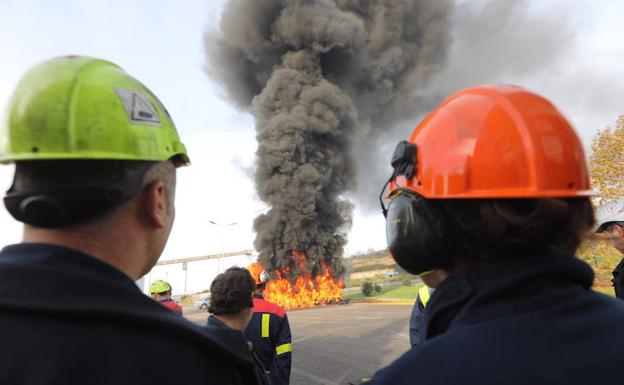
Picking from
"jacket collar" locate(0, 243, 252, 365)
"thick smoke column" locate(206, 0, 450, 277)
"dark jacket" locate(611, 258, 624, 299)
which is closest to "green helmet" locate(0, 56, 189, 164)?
"jacket collar" locate(0, 243, 252, 365)

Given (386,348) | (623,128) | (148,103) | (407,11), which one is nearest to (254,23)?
(407,11)

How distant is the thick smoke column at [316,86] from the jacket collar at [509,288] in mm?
26350

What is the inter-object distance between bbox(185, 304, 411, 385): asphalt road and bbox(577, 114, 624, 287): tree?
23.2ft

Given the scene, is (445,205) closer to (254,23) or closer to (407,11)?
(254,23)

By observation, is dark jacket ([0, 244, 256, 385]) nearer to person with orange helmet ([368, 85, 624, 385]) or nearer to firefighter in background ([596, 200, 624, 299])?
person with orange helmet ([368, 85, 624, 385])

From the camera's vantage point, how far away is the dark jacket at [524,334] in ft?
2.76

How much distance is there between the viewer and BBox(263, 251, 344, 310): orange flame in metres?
25.7

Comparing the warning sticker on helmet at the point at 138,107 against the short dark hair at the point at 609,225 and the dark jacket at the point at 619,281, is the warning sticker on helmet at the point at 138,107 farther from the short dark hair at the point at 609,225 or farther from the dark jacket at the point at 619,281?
the short dark hair at the point at 609,225

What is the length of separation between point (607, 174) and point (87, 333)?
1797 cm

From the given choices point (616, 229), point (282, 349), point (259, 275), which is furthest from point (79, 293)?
point (616, 229)

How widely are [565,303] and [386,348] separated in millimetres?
8456

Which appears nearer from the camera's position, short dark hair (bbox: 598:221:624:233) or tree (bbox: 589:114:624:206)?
short dark hair (bbox: 598:221:624:233)

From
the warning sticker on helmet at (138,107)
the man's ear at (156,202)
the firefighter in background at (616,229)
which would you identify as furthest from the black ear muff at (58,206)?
the firefighter in background at (616,229)

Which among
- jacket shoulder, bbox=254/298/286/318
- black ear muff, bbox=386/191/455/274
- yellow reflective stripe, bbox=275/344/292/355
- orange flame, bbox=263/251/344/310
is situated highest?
black ear muff, bbox=386/191/455/274
